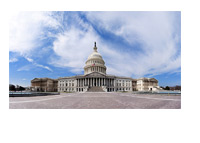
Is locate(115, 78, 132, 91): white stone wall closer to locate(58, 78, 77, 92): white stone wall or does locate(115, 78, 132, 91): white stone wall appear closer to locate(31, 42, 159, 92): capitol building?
locate(31, 42, 159, 92): capitol building

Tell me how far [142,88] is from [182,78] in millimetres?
50914

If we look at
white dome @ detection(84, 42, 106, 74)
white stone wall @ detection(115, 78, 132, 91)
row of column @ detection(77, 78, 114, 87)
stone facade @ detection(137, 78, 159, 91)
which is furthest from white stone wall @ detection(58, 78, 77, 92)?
stone facade @ detection(137, 78, 159, 91)

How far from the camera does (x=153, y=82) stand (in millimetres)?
54188

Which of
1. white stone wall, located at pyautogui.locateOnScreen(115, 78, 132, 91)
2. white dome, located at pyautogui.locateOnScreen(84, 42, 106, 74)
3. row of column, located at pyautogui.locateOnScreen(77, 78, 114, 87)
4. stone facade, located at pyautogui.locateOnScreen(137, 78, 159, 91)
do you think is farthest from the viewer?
stone facade, located at pyautogui.locateOnScreen(137, 78, 159, 91)

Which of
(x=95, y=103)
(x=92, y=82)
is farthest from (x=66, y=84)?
(x=95, y=103)

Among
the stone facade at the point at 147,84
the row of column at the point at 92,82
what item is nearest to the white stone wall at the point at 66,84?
the row of column at the point at 92,82

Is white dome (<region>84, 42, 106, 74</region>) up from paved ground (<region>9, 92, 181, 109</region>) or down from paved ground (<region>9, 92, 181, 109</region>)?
up

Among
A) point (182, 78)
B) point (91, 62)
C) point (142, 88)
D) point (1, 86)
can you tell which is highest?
point (91, 62)

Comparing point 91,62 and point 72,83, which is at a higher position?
point 91,62

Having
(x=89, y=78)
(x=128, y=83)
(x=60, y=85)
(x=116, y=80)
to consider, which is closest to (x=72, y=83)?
(x=60, y=85)

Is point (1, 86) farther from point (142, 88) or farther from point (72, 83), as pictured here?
point (142, 88)

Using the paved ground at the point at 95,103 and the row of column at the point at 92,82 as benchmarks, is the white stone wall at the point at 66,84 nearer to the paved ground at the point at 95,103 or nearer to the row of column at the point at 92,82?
the row of column at the point at 92,82

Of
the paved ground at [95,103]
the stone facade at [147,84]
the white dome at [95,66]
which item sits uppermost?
the white dome at [95,66]
